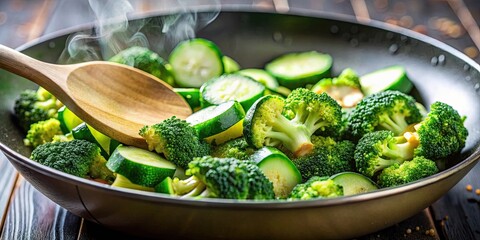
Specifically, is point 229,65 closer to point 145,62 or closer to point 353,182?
point 145,62

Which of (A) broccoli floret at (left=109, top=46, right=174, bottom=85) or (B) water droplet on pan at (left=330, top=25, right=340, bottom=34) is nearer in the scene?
(A) broccoli floret at (left=109, top=46, right=174, bottom=85)

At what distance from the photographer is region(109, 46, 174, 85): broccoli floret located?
2.40 metres

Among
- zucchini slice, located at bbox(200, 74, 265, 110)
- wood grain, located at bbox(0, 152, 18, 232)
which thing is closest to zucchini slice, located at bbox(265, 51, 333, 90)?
zucchini slice, located at bbox(200, 74, 265, 110)

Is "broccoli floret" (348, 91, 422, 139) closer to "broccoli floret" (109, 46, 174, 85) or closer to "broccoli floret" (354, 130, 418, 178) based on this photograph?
"broccoli floret" (354, 130, 418, 178)

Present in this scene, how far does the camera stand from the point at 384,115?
6.66 feet

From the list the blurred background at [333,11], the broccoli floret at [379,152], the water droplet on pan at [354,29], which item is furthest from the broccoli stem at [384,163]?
the blurred background at [333,11]

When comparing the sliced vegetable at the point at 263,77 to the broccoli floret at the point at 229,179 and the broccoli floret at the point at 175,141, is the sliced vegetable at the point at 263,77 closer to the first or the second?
the broccoli floret at the point at 175,141

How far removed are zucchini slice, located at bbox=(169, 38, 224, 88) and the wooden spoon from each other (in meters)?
0.24

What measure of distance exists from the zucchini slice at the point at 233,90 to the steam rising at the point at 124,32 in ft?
1.85

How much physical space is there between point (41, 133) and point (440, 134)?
1.25 metres

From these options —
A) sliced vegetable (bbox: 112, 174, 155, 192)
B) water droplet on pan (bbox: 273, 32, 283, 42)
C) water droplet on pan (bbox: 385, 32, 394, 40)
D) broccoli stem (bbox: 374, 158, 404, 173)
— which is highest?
water droplet on pan (bbox: 273, 32, 283, 42)

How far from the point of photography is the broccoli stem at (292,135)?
1.88 metres

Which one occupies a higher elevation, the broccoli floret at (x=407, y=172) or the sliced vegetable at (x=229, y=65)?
the sliced vegetable at (x=229, y=65)

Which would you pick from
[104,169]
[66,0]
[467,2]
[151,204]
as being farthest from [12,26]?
[467,2]
